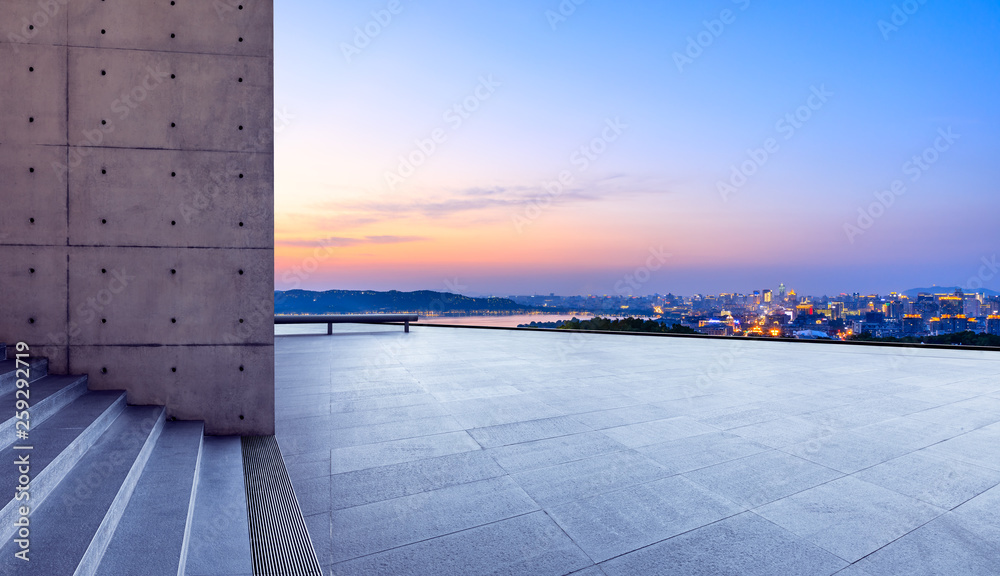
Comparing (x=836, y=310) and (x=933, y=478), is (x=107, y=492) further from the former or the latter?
(x=836, y=310)

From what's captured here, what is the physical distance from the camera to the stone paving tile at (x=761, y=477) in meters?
2.82

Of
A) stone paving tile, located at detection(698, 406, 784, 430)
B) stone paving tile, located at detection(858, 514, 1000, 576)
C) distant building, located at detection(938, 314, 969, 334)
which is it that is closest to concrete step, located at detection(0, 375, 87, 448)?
stone paving tile, located at detection(858, 514, 1000, 576)

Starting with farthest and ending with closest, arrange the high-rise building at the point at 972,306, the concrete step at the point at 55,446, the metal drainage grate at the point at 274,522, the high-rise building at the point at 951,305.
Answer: the high-rise building at the point at 951,305 → the high-rise building at the point at 972,306 → the metal drainage grate at the point at 274,522 → the concrete step at the point at 55,446

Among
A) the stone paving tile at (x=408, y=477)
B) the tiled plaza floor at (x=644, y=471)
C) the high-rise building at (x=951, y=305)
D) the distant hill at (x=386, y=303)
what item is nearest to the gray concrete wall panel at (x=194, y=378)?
the tiled plaza floor at (x=644, y=471)

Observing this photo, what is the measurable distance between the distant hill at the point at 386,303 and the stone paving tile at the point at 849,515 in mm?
11534

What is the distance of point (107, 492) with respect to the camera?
2.23 m

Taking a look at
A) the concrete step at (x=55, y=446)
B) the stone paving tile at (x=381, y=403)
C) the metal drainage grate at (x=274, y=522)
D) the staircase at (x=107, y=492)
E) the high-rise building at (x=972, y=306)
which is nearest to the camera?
the staircase at (x=107, y=492)

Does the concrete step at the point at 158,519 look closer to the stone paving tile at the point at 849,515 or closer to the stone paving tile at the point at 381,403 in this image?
the stone paving tile at the point at 381,403

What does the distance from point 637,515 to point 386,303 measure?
43.1 ft

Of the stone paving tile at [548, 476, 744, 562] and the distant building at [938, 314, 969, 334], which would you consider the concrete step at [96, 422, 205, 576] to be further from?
the distant building at [938, 314, 969, 334]

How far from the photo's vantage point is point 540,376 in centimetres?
667

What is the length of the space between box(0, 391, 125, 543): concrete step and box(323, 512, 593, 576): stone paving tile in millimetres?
1420

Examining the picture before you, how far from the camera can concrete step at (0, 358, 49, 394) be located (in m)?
3.11

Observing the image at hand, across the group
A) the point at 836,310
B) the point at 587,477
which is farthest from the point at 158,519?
the point at 836,310
